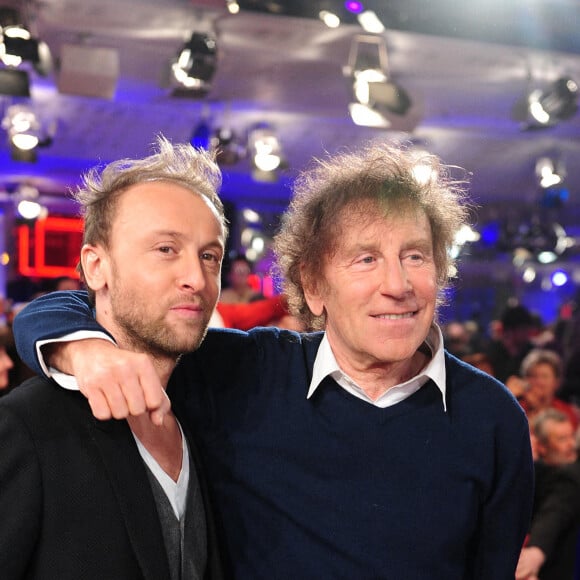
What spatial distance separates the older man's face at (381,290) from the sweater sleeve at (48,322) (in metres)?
0.54

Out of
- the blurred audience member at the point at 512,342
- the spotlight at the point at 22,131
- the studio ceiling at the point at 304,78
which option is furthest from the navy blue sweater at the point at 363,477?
the spotlight at the point at 22,131

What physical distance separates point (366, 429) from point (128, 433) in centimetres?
52

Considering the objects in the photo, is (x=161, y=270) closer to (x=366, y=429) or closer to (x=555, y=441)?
(x=366, y=429)

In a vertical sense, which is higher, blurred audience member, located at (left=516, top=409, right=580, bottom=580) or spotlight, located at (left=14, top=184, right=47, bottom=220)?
spotlight, located at (left=14, top=184, right=47, bottom=220)

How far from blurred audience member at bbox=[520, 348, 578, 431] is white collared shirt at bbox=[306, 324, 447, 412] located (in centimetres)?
298

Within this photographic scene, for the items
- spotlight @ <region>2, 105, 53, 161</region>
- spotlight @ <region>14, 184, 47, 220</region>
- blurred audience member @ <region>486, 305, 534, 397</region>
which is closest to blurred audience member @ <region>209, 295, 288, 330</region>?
blurred audience member @ <region>486, 305, 534, 397</region>

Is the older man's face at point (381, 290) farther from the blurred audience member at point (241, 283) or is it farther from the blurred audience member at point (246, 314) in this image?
the blurred audience member at point (241, 283)

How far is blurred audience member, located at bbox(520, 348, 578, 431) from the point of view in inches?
182

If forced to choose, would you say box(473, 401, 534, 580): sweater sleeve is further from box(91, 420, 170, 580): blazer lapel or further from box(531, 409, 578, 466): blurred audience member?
box(531, 409, 578, 466): blurred audience member

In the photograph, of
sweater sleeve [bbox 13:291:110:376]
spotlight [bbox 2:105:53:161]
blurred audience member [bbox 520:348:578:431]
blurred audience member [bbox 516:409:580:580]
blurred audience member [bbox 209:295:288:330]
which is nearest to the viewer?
sweater sleeve [bbox 13:291:110:376]

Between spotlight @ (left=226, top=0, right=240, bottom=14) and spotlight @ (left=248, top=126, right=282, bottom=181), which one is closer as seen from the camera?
spotlight @ (left=226, top=0, right=240, bottom=14)

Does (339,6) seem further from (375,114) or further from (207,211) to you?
(207,211)

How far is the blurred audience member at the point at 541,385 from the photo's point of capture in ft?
15.1

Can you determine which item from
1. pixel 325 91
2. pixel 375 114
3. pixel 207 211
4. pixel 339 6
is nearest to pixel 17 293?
pixel 325 91
